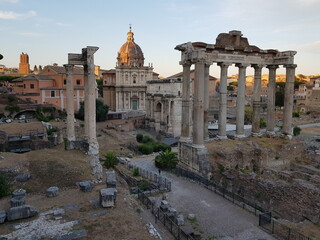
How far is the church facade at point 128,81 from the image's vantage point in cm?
5926

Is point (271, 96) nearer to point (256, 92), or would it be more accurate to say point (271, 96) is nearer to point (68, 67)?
point (256, 92)

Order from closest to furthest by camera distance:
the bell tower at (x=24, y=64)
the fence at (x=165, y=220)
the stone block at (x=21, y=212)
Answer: the stone block at (x=21, y=212) < the fence at (x=165, y=220) < the bell tower at (x=24, y=64)

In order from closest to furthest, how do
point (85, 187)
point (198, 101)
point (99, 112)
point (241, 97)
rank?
point (85, 187) → point (198, 101) → point (241, 97) → point (99, 112)

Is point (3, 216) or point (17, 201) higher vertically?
point (17, 201)

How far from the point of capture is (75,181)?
14641 mm

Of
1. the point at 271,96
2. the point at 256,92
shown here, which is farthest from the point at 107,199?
the point at 271,96

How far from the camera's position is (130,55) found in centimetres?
6269

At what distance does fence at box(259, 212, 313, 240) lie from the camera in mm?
10766

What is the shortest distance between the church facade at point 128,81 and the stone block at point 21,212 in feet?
161

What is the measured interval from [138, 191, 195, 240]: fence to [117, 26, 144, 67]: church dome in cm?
4944

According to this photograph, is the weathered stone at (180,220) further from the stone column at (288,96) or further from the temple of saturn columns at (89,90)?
the stone column at (288,96)

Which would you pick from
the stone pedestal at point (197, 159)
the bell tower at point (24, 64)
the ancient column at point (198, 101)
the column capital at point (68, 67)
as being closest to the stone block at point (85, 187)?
the stone pedestal at point (197, 159)

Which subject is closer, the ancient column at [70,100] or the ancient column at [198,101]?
the ancient column at [198,101]

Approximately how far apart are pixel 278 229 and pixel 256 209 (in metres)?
2.00
